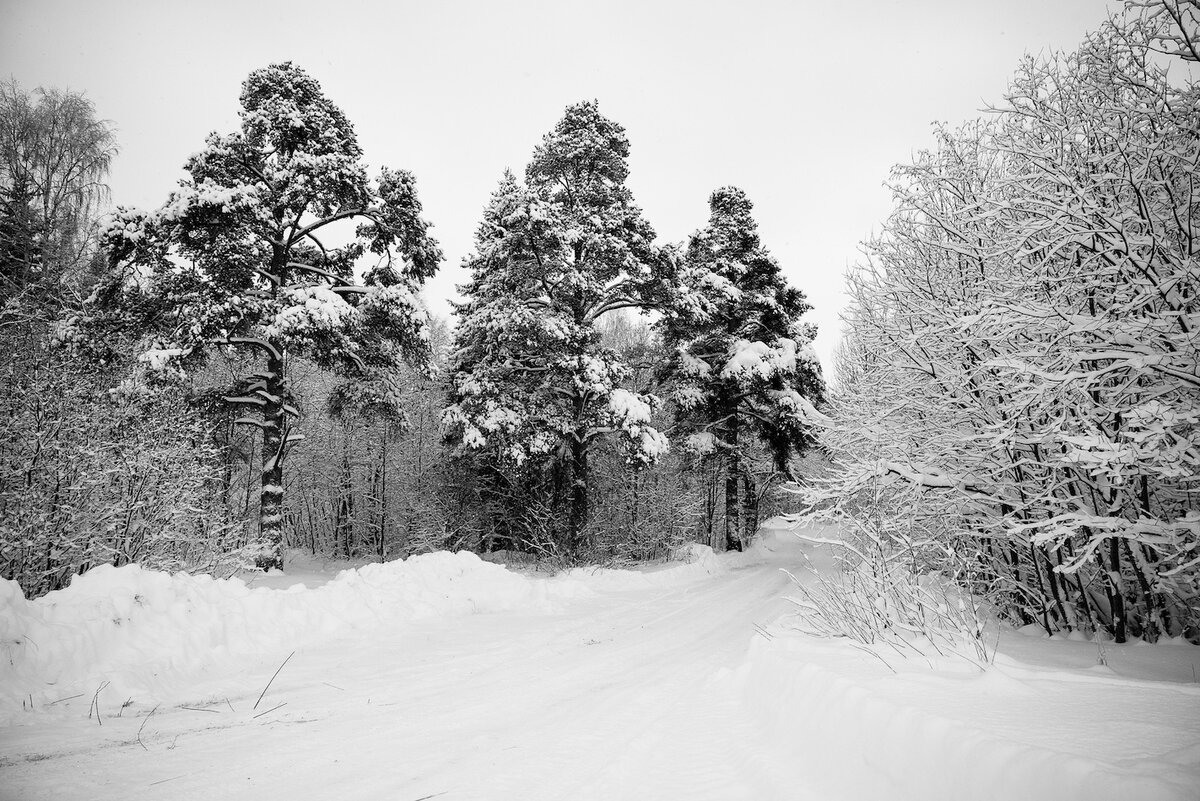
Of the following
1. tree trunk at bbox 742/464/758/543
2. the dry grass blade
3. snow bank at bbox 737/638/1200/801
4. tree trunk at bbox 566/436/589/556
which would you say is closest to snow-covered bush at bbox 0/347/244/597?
the dry grass blade

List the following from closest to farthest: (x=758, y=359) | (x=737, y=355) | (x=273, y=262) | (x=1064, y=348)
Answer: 1. (x=1064, y=348)
2. (x=273, y=262)
3. (x=758, y=359)
4. (x=737, y=355)

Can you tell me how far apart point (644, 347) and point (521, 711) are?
55.5 feet

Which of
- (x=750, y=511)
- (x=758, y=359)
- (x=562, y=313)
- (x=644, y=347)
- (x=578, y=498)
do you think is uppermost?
(x=644, y=347)

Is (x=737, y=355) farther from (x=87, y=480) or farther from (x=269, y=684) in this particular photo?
(x=87, y=480)

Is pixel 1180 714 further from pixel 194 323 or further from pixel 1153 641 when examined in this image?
pixel 194 323

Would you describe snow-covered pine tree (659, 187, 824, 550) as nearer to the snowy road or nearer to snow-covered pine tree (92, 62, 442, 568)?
snow-covered pine tree (92, 62, 442, 568)

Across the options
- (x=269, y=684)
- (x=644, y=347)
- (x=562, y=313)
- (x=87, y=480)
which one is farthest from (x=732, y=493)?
(x=87, y=480)

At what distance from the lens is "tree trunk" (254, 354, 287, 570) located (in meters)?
11.6

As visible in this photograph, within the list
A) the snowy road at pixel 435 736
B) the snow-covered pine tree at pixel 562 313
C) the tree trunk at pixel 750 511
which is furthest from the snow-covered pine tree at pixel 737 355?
the snowy road at pixel 435 736

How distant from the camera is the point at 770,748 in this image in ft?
10.9

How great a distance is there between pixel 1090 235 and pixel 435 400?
31.1 meters

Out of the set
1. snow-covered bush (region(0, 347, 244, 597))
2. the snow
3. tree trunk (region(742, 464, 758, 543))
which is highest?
the snow

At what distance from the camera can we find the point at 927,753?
2.36 meters

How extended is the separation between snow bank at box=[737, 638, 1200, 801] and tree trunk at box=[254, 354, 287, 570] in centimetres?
1168
